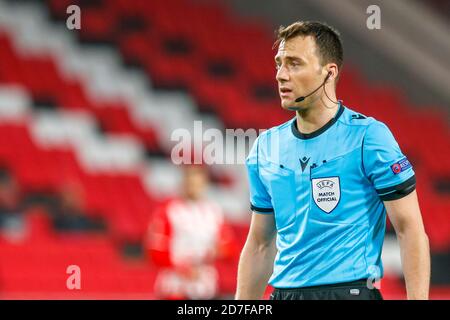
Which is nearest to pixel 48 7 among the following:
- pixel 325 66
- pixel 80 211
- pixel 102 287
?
pixel 80 211

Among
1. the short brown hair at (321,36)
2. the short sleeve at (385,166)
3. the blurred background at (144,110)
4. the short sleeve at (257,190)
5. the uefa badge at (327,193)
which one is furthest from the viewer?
the blurred background at (144,110)

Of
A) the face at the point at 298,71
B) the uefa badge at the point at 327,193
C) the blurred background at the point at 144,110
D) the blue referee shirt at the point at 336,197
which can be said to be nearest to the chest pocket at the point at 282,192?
the blue referee shirt at the point at 336,197

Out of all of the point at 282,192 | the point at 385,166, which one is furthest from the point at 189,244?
the point at 385,166

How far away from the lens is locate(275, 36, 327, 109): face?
10.3ft

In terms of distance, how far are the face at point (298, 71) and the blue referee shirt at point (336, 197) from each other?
0.48 ft

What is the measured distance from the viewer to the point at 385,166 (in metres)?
2.96

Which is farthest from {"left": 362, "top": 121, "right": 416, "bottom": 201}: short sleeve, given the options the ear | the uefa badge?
the ear

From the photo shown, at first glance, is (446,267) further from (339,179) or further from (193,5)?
(339,179)

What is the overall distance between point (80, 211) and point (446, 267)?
4.15m

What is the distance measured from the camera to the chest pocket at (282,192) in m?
3.17

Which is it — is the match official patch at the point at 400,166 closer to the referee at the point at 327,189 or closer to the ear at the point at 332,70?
the referee at the point at 327,189

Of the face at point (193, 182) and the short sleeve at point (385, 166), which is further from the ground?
the face at point (193, 182)

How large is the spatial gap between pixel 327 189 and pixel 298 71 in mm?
431

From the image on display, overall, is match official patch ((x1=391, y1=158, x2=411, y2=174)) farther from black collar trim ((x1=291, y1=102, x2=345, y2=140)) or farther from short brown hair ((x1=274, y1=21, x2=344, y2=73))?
short brown hair ((x1=274, y1=21, x2=344, y2=73))
